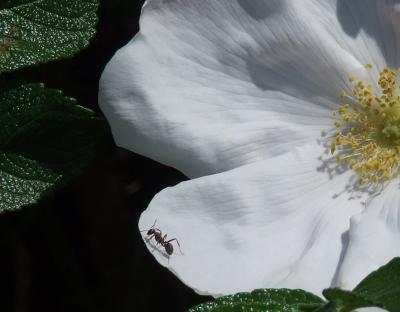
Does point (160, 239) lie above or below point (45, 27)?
below

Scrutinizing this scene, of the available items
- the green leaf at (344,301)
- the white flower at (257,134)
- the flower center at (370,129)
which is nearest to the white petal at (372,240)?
the white flower at (257,134)

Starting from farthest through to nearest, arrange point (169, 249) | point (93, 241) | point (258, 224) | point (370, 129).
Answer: point (93, 241) → point (370, 129) → point (258, 224) → point (169, 249)

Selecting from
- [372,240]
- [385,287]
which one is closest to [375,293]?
[385,287]

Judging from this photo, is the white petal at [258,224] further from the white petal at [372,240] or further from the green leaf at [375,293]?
the green leaf at [375,293]

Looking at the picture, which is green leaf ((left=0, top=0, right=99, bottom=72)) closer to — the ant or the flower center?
the ant

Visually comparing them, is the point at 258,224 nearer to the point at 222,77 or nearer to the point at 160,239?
the point at 160,239

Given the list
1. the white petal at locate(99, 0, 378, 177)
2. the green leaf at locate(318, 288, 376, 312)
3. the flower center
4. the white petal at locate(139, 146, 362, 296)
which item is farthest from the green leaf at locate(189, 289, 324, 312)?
the flower center

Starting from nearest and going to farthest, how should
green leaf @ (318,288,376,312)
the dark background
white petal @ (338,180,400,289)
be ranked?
green leaf @ (318,288,376,312) → white petal @ (338,180,400,289) → the dark background
